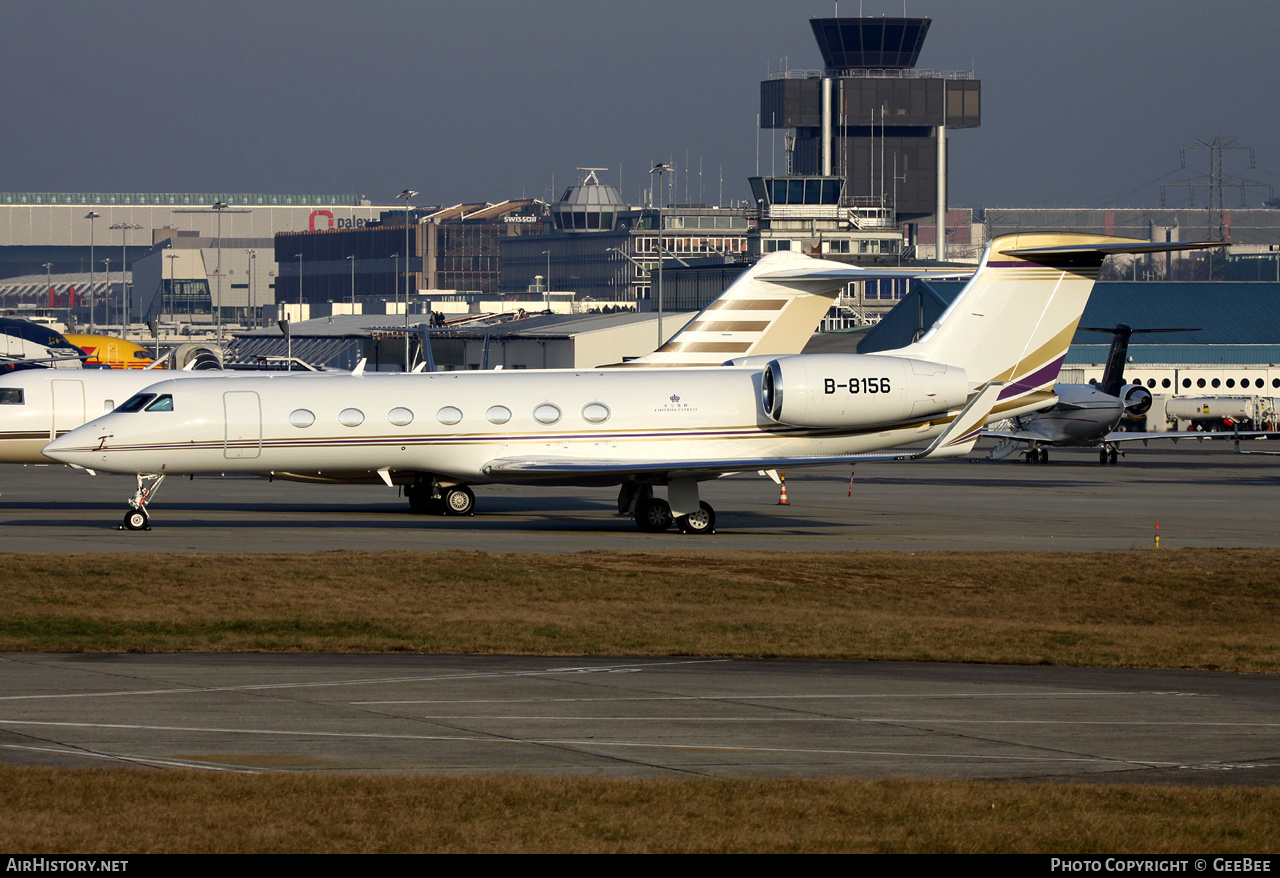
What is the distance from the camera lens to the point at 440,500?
36000 millimetres

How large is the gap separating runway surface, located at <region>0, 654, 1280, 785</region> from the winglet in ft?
41.5

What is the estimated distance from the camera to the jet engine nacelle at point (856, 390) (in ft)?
106

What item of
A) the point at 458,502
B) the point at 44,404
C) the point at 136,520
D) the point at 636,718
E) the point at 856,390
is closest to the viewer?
the point at 636,718

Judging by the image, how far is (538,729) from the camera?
13.8m

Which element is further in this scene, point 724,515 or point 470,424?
point 724,515

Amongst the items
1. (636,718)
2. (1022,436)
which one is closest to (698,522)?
(636,718)

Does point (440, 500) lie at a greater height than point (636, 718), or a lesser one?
lesser

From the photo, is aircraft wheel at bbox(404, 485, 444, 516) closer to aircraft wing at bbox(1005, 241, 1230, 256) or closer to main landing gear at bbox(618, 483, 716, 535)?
main landing gear at bbox(618, 483, 716, 535)

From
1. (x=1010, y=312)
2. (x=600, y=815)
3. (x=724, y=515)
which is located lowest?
(x=724, y=515)

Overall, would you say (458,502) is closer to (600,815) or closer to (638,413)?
(638,413)

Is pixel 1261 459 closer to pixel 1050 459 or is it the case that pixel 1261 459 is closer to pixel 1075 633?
pixel 1050 459

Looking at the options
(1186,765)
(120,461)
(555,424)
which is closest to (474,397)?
(555,424)

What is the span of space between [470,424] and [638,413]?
3.68 m

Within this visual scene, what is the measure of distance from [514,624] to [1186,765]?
9.84 meters
